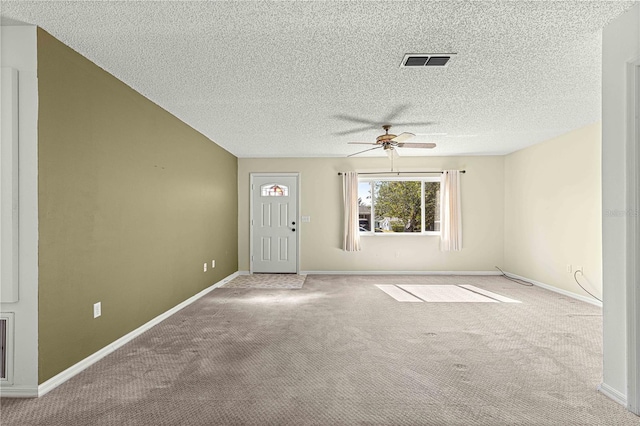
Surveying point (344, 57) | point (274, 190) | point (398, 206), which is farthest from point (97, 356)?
point (398, 206)

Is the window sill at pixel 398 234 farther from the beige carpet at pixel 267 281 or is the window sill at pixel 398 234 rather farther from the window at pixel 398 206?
the beige carpet at pixel 267 281

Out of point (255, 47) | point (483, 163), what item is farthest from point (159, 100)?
point (483, 163)

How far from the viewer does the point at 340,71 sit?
288cm

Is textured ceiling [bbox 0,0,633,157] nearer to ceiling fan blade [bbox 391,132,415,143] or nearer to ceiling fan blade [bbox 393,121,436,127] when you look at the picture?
ceiling fan blade [bbox 393,121,436,127]

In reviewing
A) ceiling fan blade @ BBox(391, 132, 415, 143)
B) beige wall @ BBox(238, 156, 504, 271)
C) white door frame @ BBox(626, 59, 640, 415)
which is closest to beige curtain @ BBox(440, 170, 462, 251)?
beige wall @ BBox(238, 156, 504, 271)

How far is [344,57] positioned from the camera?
8.63 feet

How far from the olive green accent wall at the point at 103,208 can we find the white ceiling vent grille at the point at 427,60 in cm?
246

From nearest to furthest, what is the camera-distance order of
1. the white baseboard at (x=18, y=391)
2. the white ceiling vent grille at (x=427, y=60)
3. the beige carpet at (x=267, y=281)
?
the white baseboard at (x=18, y=391), the white ceiling vent grille at (x=427, y=60), the beige carpet at (x=267, y=281)

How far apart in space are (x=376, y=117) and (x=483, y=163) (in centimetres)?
366

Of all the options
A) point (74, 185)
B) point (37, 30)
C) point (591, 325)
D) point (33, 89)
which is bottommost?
point (591, 325)

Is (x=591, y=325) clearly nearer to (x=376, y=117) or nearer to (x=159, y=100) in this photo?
(x=376, y=117)

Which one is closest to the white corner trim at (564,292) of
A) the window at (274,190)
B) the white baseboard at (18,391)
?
the window at (274,190)

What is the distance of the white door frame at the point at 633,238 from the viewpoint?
6.59 feet

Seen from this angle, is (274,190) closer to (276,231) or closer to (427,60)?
(276,231)
